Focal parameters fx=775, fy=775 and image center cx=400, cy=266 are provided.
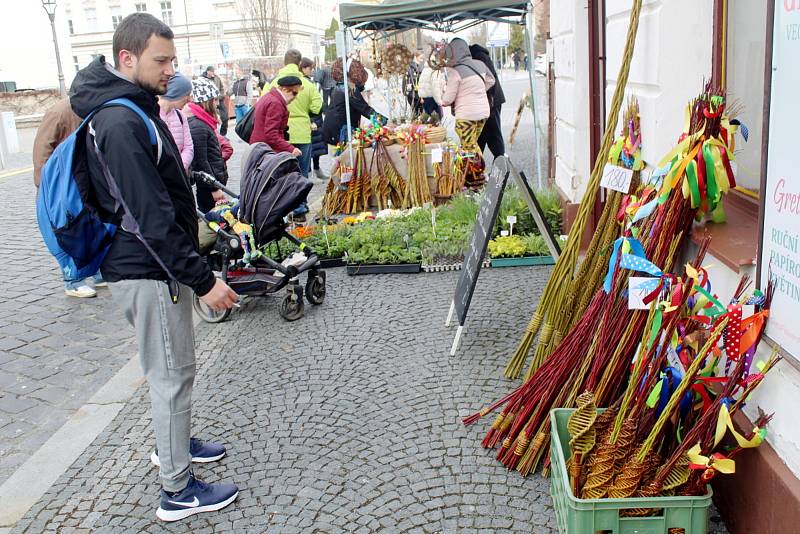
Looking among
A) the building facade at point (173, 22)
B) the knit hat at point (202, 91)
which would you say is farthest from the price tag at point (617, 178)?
the building facade at point (173, 22)

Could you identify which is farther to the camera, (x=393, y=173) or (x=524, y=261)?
(x=393, y=173)

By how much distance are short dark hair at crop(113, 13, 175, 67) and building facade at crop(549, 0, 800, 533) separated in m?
2.27

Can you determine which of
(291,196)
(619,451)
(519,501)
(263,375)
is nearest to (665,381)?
(619,451)

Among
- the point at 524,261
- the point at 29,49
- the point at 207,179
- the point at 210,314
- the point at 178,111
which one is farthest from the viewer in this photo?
the point at 29,49

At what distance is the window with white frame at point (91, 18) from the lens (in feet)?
232

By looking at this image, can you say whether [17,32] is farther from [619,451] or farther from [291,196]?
[619,451]

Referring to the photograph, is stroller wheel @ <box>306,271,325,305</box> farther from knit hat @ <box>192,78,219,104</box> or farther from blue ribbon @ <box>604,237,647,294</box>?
blue ribbon @ <box>604,237,647,294</box>

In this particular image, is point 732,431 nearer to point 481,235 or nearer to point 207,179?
point 481,235

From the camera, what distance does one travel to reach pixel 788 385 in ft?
8.54

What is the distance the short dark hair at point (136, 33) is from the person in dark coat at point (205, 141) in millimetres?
3921

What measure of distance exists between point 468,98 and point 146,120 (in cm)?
738

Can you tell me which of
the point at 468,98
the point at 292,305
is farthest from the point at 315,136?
the point at 292,305

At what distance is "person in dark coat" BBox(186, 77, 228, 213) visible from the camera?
7031 mm

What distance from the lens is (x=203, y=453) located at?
153 inches
